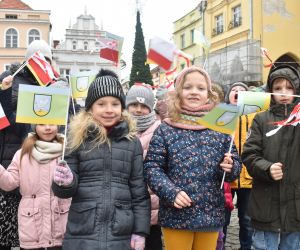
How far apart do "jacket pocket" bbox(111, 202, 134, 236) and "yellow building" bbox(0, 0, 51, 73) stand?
4145 centimetres

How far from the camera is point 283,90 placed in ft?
10.8

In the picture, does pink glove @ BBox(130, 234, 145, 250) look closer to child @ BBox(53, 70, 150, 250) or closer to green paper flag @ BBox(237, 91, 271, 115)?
child @ BBox(53, 70, 150, 250)

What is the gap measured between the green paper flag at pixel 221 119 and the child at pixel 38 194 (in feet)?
3.90

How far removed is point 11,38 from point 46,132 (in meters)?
42.0

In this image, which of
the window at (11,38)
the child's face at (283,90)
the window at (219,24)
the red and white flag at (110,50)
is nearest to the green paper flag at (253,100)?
the child's face at (283,90)

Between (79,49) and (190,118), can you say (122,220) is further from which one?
(79,49)

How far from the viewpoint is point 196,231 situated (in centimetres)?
282

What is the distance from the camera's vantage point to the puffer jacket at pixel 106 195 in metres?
2.74

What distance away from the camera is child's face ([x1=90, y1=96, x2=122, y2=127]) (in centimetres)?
299

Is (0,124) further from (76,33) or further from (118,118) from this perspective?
(76,33)

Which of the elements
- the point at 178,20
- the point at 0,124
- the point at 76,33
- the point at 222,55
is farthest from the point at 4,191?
the point at 76,33

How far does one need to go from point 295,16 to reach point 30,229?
2627cm

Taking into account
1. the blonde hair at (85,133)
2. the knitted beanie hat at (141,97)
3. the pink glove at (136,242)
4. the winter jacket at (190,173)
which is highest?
the knitted beanie hat at (141,97)

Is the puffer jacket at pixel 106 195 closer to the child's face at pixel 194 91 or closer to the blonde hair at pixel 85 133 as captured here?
the blonde hair at pixel 85 133
